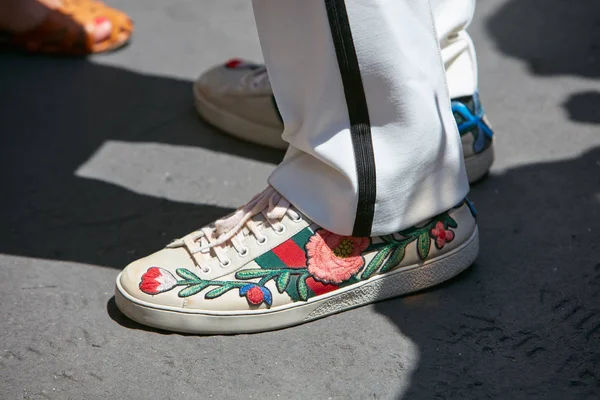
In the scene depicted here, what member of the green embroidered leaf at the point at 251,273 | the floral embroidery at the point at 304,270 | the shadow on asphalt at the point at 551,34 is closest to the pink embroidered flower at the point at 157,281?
the floral embroidery at the point at 304,270

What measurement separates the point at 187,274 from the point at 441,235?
44cm

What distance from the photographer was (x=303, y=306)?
4.16ft

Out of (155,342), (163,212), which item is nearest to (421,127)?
(155,342)

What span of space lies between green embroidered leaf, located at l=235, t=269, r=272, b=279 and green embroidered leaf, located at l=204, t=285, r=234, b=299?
0.02m

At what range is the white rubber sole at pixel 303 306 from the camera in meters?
1.24

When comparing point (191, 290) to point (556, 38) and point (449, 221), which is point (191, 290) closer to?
point (449, 221)

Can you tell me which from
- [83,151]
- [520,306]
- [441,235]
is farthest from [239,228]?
[83,151]

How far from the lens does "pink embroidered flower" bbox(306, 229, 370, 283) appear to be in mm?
1266

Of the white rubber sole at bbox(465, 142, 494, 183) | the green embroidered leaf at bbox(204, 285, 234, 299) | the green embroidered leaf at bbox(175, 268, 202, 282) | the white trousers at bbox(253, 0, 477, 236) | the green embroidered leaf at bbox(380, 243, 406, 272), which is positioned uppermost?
the white trousers at bbox(253, 0, 477, 236)

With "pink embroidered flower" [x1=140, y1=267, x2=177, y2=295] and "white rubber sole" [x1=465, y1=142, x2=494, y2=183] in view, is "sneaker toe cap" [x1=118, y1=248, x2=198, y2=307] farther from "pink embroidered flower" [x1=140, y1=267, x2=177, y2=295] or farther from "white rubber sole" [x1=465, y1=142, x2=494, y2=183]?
"white rubber sole" [x1=465, y1=142, x2=494, y2=183]

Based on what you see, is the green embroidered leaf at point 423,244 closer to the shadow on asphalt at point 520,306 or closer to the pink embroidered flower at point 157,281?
the shadow on asphalt at point 520,306

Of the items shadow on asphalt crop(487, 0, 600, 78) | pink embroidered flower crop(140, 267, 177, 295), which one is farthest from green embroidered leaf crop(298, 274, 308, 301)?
shadow on asphalt crop(487, 0, 600, 78)

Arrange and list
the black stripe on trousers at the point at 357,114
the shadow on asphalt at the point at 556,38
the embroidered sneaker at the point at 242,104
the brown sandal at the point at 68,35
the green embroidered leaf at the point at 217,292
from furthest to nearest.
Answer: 1. the brown sandal at the point at 68,35
2. the shadow on asphalt at the point at 556,38
3. the embroidered sneaker at the point at 242,104
4. the green embroidered leaf at the point at 217,292
5. the black stripe on trousers at the point at 357,114

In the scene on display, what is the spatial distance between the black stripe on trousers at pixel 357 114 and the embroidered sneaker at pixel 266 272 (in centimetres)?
7
